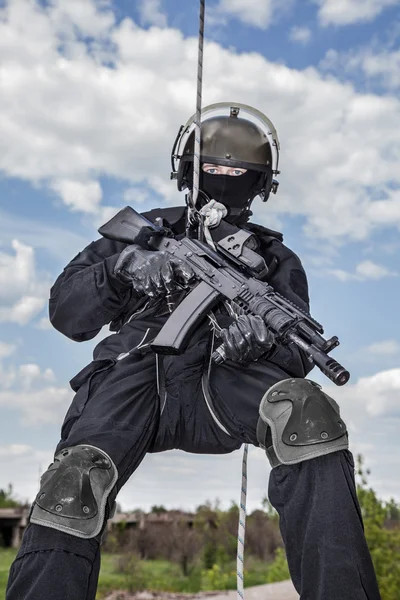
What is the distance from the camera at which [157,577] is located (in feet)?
43.9

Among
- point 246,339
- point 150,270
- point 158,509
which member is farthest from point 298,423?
point 158,509

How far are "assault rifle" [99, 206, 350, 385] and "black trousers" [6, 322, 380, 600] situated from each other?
180 mm

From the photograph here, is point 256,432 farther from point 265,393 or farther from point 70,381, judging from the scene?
point 70,381

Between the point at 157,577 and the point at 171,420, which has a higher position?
the point at 157,577

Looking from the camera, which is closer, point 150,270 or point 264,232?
point 150,270

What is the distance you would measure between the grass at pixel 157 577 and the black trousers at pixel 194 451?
30.6ft

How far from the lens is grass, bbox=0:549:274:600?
41.3 feet

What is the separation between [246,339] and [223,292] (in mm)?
413

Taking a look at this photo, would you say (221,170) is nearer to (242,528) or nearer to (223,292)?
(223,292)

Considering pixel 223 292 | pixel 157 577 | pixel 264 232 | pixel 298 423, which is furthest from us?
pixel 157 577

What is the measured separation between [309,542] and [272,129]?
7.88 feet

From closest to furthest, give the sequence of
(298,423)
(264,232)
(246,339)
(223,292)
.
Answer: (298,423), (246,339), (223,292), (264,232)

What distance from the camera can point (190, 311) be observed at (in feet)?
10.9

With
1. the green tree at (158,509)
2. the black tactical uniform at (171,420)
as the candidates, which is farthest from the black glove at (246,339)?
the green tree at (158,509)
